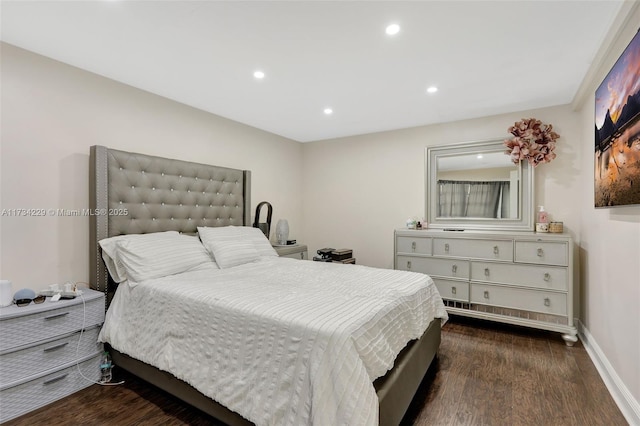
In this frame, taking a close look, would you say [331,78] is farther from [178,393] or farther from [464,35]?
[178,393]

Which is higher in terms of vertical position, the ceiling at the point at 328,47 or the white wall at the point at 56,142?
the ceiling at the point at 328,47

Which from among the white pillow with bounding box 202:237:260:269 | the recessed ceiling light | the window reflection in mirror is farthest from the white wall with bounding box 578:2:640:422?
the white pillow with bounding box 202:237:260:269

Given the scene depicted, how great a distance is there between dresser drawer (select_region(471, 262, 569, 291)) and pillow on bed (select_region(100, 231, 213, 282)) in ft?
9.11

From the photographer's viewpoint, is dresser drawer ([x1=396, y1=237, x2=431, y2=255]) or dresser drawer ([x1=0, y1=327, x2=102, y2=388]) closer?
dresser drawer ([x1=0, y1=327, x2=102, y2=388])

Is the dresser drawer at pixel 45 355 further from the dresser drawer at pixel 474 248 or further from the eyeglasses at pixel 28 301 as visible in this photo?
the dresser drawer at pixel 474 248

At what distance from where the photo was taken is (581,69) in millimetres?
2379

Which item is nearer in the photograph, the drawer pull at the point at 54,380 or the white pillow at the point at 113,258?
the drawer pull at the point at 54,380

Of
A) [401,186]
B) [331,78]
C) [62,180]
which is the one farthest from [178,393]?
[401,186]

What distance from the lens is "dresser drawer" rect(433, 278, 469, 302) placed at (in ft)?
10.6

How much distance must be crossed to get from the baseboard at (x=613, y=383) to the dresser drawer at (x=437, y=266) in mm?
1088

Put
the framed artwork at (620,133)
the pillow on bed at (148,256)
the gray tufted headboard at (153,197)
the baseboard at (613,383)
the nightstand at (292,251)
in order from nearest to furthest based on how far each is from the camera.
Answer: the framed artwork at (620,133) < the baseboard at (613,383) < the pillow on bed at (148,256) < the gray tufted headboard at (153,197) < the nightstand at (292,251)

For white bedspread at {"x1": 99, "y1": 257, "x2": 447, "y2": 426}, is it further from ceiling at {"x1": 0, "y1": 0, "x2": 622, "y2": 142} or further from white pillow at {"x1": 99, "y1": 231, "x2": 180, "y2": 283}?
ceiling at {"x1": 0, "y1": 0, "x2": 622, "y2": 142}

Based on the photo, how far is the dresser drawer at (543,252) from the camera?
9.15 ft

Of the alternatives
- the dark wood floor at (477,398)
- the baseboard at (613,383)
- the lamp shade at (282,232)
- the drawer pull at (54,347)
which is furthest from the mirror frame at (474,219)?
the drawer pull at (54,347)
